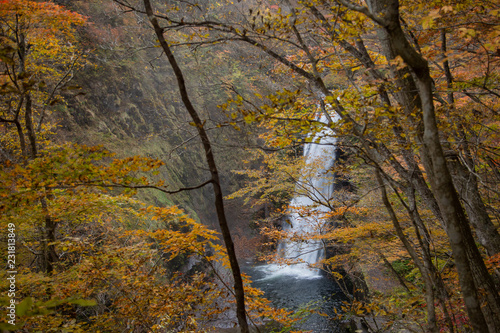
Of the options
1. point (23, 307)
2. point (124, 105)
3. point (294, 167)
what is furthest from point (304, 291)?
point (124, 105)

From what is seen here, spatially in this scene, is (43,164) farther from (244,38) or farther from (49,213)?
(244,38)

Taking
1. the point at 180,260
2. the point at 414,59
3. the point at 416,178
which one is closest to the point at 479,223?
the point at 416,178

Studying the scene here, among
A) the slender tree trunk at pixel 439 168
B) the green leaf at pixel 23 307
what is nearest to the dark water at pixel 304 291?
the slender tree trunk at pixel 439 168

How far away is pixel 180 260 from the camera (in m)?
10.5

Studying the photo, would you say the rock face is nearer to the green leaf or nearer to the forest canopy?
the forest canopy

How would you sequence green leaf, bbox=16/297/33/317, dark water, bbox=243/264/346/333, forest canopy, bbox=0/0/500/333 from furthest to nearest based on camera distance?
1. dark water, bbox=243/264/346/333
2. forest canopy, bbox=0/0/500/333
3. green leaf, bbox=16/297/33/317

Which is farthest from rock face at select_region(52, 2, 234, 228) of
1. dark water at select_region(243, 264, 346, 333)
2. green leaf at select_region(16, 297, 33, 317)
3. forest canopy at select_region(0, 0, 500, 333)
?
green leaf at select_region(16, 297, 33, 317)

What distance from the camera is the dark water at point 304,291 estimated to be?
28.3 feet

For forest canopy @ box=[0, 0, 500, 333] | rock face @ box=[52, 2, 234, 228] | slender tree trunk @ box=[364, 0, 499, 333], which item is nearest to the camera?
slender tree trunk @ box=[364, 0, 499, 333]

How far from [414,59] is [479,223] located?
359 cm

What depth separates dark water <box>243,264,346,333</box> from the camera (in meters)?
8.63

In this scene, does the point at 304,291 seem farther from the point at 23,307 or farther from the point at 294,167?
the point at 23,307

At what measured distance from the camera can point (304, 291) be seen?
11.3 m

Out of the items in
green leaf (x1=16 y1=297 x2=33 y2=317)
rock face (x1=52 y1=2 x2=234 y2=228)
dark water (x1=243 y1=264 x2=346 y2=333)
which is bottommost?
dark water (x1=243 y1=264 x2=346 y2=333)
